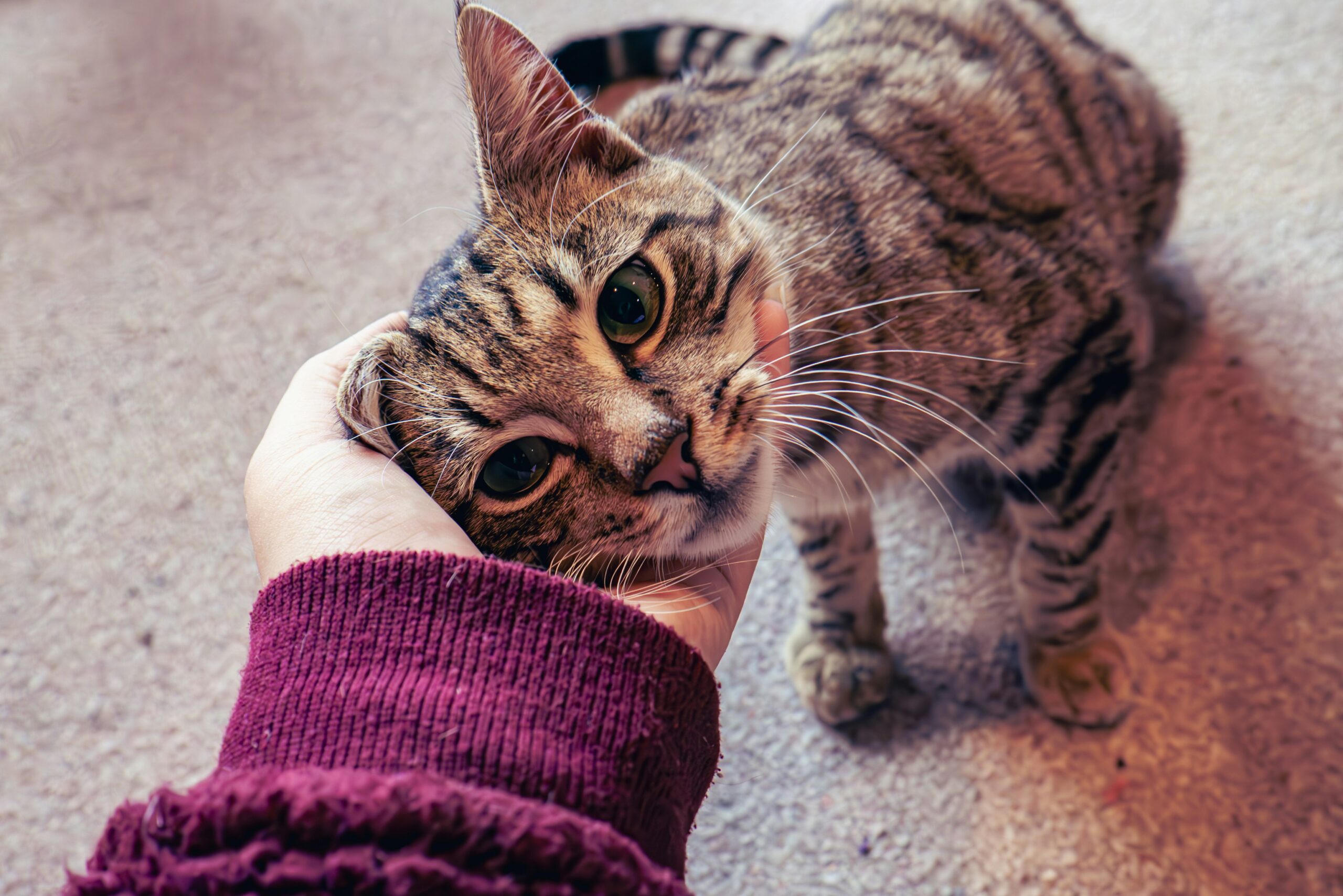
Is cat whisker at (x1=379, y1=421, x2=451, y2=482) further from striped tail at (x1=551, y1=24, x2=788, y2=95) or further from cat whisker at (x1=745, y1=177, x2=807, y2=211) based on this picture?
striped tail at (x1=551, y1=24, x2=788, y2=95)

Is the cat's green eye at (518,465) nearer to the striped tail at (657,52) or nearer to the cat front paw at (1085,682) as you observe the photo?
the cat front paw at (1085,682)

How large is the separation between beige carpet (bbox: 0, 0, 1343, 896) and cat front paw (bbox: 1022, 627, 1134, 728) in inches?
1.5

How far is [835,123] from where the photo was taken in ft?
3.65

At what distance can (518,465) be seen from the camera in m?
0.82

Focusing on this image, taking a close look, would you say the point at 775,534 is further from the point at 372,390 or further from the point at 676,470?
the point at 372,390

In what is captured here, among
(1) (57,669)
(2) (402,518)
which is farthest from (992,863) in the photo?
(1) (57,669)

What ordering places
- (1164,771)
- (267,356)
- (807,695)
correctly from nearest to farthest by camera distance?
(1164,771) < (807,695) < (267,356)

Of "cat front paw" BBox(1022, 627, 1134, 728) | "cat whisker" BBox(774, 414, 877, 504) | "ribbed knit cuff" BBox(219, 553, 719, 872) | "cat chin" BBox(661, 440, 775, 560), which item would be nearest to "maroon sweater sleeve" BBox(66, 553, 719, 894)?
"ribbed knit cuff" BBox(219, 553, 719, 872)

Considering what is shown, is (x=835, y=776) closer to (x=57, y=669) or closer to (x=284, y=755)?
(x=284, y=755)

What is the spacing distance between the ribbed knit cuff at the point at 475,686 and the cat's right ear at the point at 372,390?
137mm

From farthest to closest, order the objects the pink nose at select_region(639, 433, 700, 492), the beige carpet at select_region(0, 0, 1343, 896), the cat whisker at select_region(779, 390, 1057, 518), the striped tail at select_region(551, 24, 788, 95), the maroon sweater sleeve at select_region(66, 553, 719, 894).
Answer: the striped tail at select_region(551, 24, 788, 95), the beige carpet at select_region(0, 0, 1343, 896), the cat whisker at select_region(779, 390, 1057, 518), the pink nose at select_region(639, 433, 700, 492), the maroon sweater sleeve at select_region(66, 553, 719, 894)

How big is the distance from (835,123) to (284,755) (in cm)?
93

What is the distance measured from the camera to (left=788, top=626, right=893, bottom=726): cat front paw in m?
1.31

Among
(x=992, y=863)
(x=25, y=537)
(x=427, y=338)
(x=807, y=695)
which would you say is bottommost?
(x=992, y=863)
